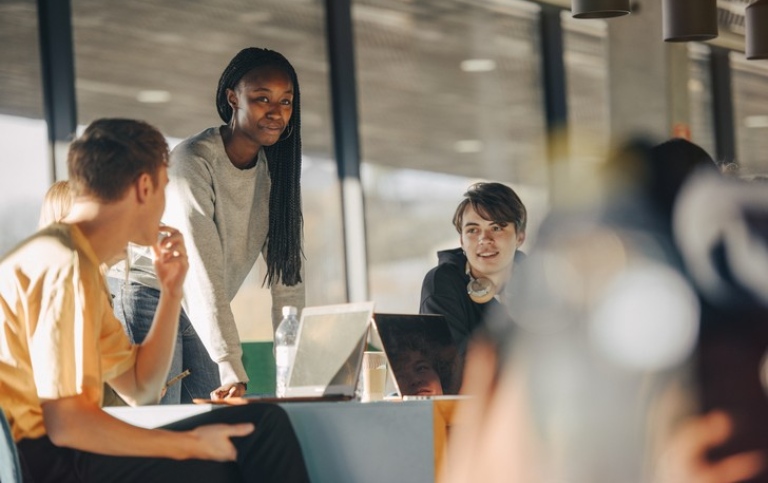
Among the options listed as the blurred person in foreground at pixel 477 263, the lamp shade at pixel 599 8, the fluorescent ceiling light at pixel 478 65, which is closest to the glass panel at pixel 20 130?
the blurred person in foreground at pixel 477 263

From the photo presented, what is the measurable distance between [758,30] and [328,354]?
9.31 ft

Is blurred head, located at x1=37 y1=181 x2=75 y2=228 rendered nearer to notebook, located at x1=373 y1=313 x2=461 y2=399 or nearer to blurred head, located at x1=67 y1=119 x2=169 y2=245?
blurred head, located at x1=67 y1=119 x2=169 y2=245

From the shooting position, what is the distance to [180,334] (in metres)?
3.38

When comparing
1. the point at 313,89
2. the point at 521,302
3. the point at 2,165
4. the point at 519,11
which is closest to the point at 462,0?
the point at 519,11

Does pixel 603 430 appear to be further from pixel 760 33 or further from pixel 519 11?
pixel 519 11

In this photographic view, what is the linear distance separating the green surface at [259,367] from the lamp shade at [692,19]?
178cm

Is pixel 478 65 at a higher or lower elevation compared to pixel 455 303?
higher

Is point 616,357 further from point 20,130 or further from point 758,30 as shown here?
point 20,130

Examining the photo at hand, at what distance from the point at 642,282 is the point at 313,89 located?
5.10m

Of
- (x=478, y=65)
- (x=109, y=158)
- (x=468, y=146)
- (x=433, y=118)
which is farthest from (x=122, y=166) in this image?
(x=478, y=65)

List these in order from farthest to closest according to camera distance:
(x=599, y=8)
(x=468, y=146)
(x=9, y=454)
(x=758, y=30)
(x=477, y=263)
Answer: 1. (x=468, y=146)
2. (x=758, y=30)
3. (x=599, y=8)
4. (x=477, y=263)
5. (x=9, y=454)

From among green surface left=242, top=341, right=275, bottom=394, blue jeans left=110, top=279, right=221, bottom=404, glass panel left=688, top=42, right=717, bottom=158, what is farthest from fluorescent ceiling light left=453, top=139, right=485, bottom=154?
blue jeans left=110, top=279, right=221, bottom=404

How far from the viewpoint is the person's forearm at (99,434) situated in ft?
7.04

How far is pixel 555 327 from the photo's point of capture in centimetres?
135
